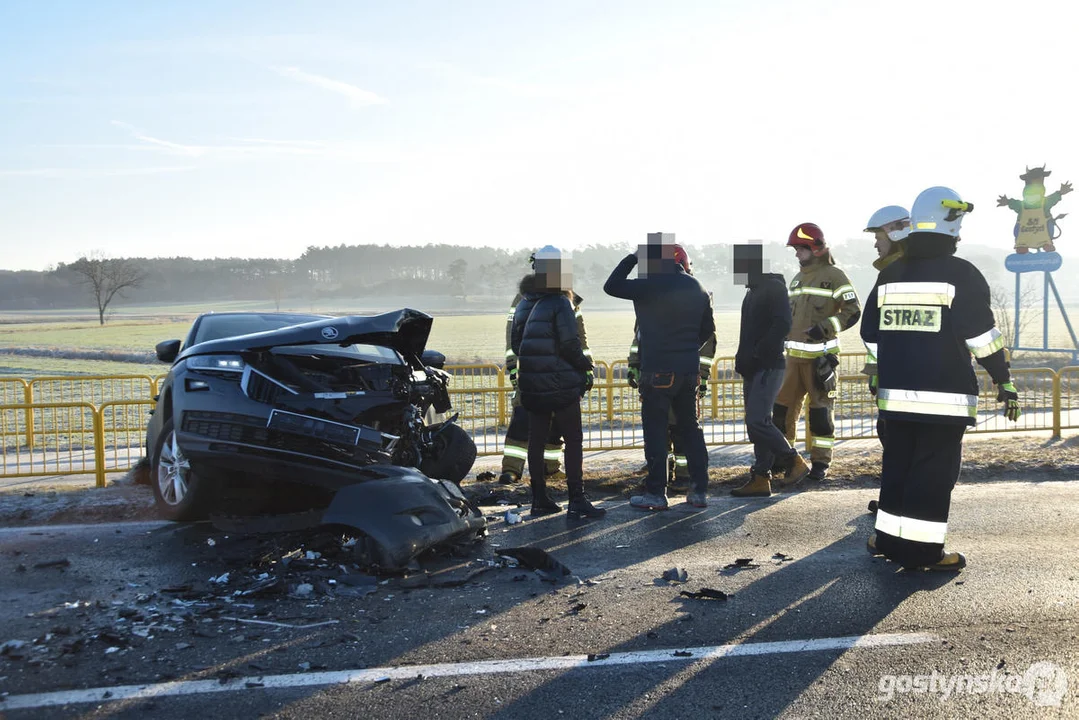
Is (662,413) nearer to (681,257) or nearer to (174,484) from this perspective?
(681,257)

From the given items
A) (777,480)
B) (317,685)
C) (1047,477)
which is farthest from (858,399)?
(317,685)

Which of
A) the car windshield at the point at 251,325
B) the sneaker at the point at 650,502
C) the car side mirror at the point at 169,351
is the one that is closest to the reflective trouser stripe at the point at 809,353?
the sneaker at the point at 650,502

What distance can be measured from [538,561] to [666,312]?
249 cm

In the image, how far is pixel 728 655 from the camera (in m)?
3.94

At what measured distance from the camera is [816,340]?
8.39 meters

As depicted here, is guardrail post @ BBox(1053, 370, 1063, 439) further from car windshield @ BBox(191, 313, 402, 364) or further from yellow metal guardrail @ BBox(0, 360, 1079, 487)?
car windshield @ BBox(191, 313, 402, 364)

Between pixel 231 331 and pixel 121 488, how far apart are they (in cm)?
213

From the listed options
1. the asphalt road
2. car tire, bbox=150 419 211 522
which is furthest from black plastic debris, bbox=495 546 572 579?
car tire, bbox=150 419 211 522

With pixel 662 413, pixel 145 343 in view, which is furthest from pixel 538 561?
pixel 145 343

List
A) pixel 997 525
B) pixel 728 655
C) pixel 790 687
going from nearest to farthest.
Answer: pixel 790 687 < pixel 728 655 < pixel 997 525

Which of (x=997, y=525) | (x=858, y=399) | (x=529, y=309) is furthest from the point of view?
(x=858, y=399)

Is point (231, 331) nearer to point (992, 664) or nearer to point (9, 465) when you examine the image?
point (9, 465)

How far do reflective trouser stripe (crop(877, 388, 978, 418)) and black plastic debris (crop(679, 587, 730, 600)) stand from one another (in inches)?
65.2

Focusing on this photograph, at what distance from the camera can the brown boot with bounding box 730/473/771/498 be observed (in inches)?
301
